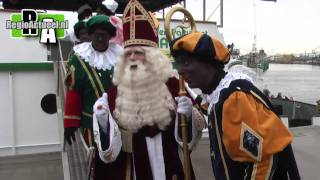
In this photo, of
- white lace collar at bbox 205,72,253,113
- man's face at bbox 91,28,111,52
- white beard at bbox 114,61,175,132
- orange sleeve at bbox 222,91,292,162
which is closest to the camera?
orange sleeve at bbox 222,91,292,162

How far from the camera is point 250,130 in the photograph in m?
1.92

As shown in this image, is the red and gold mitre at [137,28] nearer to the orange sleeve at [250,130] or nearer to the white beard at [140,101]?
the white beard at [140,101]

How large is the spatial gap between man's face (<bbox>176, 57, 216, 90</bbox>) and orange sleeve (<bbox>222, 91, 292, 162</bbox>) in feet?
0.75

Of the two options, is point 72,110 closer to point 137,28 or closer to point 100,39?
point 100,39

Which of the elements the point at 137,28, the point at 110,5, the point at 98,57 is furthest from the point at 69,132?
the point at 110,5

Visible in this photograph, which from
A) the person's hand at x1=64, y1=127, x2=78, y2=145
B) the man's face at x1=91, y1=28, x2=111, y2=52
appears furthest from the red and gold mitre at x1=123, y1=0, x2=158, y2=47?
the person's hand at x1=64, y1=127, x2=78, y2=145

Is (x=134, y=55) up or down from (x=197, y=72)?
up

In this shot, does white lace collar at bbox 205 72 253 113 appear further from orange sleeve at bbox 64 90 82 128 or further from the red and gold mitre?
orange sleeve at bbox 64 90 82 128

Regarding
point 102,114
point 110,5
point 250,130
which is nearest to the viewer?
point 250,130

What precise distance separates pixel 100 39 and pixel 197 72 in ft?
6.28

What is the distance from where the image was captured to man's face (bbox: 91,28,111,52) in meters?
3.87

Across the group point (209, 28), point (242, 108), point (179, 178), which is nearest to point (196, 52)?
point (242, 108)

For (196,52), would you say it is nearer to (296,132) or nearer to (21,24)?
(21,24)

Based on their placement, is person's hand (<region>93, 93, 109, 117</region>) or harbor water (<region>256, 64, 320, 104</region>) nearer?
Answer: person's hand (<region>93, 93, 109, 117</region>)
